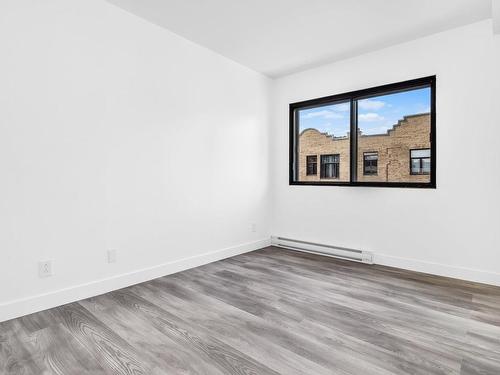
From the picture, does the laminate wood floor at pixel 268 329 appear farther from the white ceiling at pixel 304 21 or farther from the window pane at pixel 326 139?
the white ceiling at pixel 304 21

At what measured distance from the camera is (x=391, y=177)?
3646 millimetres

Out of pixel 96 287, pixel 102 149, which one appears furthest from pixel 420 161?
pixel 96 287

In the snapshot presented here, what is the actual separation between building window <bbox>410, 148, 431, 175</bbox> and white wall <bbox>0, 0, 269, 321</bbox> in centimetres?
222

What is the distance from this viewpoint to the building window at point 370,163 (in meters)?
3.76

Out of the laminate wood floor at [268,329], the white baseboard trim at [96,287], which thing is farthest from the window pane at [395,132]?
the white baseboard trim at [96,287]

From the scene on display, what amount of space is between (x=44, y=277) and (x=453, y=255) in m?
3.83

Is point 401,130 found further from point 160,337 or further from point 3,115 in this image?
point 3,115

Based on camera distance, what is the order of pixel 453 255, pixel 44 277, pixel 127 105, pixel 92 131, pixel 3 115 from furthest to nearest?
pixel 453 255 → pixel 127 105 → pixel 92 131 → pixel 44 277 → pixel 3 115

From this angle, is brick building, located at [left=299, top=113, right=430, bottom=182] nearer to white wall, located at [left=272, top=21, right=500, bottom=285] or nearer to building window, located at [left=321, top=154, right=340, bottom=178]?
building window, located at [left=321, top=154, right=340, bottom=178]

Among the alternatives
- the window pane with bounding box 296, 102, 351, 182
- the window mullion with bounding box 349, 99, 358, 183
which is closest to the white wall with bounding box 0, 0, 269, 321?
the window pane with bounding box 296, 102, 351, 182

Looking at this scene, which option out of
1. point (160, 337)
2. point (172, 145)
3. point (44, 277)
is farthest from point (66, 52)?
point (160, 337)

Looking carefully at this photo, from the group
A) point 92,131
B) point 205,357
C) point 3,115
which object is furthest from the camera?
point 92,131

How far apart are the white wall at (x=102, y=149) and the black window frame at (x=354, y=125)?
3.42ft

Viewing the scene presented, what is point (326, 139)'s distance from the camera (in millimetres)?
4238
